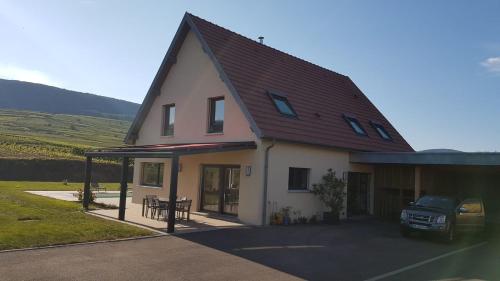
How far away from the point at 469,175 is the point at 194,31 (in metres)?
16.9

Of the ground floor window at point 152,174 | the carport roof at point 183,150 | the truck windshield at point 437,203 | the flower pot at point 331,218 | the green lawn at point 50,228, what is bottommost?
the green lawn at point 50,228

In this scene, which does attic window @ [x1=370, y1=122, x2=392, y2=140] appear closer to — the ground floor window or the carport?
the carport

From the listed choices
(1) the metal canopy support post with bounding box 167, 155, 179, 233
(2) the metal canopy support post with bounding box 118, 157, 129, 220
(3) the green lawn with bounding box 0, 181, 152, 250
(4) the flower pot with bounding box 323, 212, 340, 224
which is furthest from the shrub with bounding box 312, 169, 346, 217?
(3) the green lawn with bounding box 0, 181, 152, 250

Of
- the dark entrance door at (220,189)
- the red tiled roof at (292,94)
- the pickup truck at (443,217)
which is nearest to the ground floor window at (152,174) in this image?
the dark entrance door at (220,189)

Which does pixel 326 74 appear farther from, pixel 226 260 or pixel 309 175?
pixel 226 260

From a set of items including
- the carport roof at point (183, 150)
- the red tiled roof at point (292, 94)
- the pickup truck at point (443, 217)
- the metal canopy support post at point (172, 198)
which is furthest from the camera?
the red tiled roof at point (292, 94)

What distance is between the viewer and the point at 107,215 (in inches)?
675

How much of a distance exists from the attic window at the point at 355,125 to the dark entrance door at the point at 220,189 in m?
7.47

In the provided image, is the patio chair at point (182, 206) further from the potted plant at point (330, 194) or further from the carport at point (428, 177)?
the carport at point (428, 177)

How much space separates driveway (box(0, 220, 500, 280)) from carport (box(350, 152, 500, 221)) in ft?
12.1

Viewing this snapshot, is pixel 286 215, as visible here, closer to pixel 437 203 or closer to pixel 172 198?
pixel 172 198

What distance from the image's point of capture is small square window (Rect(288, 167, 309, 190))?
1800 cm

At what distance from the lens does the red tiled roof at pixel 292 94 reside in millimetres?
17609

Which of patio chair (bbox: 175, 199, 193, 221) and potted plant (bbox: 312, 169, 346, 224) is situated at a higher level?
potted plant (bbox: 312, 169, 346, 224)
